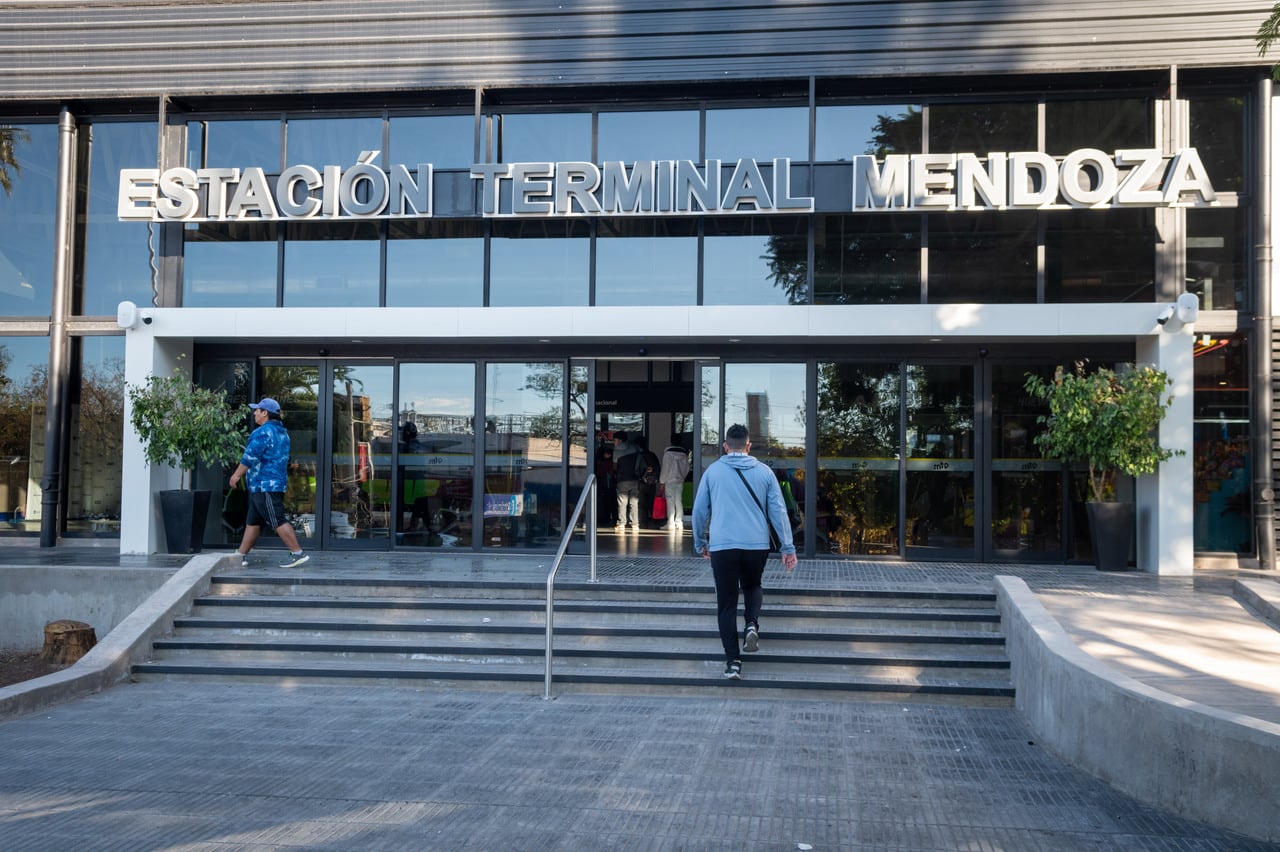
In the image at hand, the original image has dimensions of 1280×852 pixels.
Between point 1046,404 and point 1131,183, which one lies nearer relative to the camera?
point 1131,183

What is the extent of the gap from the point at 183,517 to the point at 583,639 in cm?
556

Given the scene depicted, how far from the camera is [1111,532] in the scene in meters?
10.9

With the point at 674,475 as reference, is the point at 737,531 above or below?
below

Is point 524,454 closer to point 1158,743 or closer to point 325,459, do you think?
point 325,459

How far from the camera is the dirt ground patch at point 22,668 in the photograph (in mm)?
8383

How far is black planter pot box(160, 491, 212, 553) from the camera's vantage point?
1136cm

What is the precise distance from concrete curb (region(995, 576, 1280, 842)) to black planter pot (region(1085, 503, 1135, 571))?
197 inches

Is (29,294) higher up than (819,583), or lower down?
higher up

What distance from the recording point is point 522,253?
12.3 metres

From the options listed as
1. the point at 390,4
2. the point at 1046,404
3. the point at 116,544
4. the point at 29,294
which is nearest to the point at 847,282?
the point at 1046,404

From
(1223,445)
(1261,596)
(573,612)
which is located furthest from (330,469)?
(1223,445)

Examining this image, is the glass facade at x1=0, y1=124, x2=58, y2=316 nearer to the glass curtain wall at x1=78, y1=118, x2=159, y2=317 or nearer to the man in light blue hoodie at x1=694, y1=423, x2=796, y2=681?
the glass curtain wall at x1=78, y1=118, x2=159, y2=317

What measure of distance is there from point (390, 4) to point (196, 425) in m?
5.44

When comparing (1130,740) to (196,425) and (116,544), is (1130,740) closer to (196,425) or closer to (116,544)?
(196,425)
